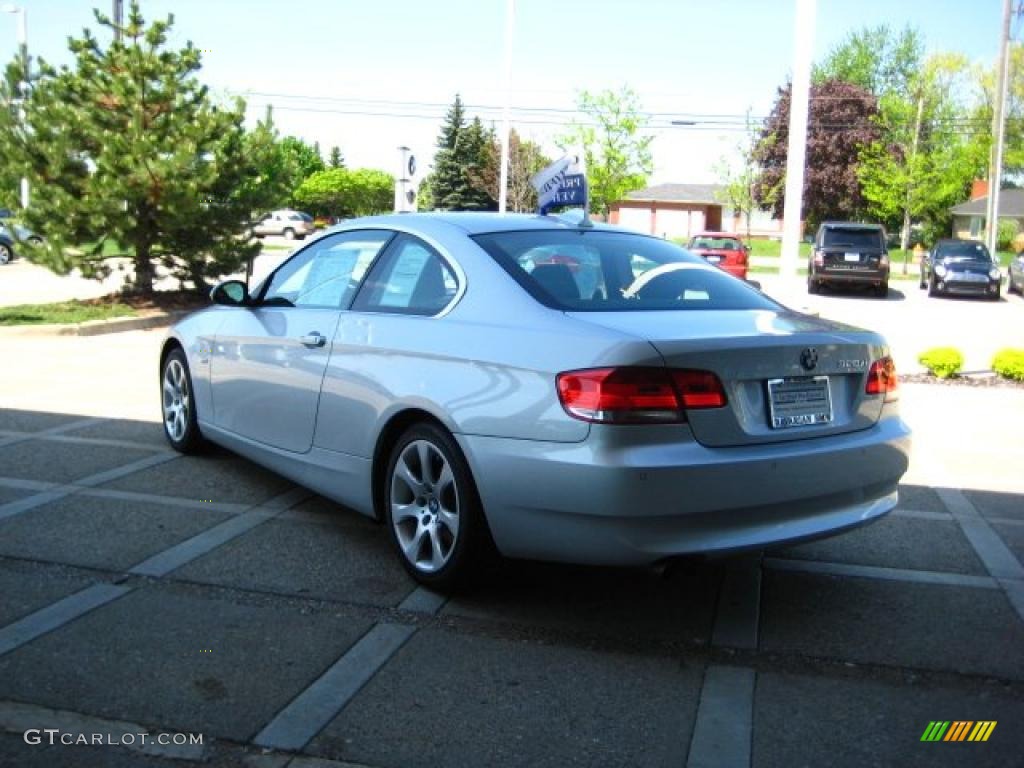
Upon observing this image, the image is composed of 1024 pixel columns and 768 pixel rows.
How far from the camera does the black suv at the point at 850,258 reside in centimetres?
2669

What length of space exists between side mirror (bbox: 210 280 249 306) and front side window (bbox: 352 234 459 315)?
115 cm

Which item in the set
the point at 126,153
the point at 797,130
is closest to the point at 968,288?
the point at 797,130

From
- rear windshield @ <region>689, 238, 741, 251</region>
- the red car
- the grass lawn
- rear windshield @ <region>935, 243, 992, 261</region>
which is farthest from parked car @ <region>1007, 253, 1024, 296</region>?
the grass lawn

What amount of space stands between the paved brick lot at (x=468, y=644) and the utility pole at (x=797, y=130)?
6868 mm

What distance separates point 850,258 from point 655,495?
81.6ft

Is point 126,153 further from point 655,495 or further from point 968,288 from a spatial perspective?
point 968,288

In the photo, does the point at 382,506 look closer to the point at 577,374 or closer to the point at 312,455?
the point at 312,455

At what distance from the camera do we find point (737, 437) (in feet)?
12.1

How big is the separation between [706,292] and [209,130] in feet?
42.6

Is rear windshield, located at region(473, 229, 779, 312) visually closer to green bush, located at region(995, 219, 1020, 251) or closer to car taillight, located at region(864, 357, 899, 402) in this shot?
car taillight, located at region(864, 357, 899, 402)

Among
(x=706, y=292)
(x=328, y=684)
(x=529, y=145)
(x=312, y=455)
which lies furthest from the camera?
(x=529, y=145)

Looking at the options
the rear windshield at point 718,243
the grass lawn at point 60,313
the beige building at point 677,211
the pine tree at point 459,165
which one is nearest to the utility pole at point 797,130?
the grass lawn at point 60,313

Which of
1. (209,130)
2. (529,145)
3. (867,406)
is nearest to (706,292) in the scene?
(867,406)

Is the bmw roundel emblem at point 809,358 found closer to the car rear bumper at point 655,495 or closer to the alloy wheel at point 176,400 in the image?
the car rear bumper at point 655,495
